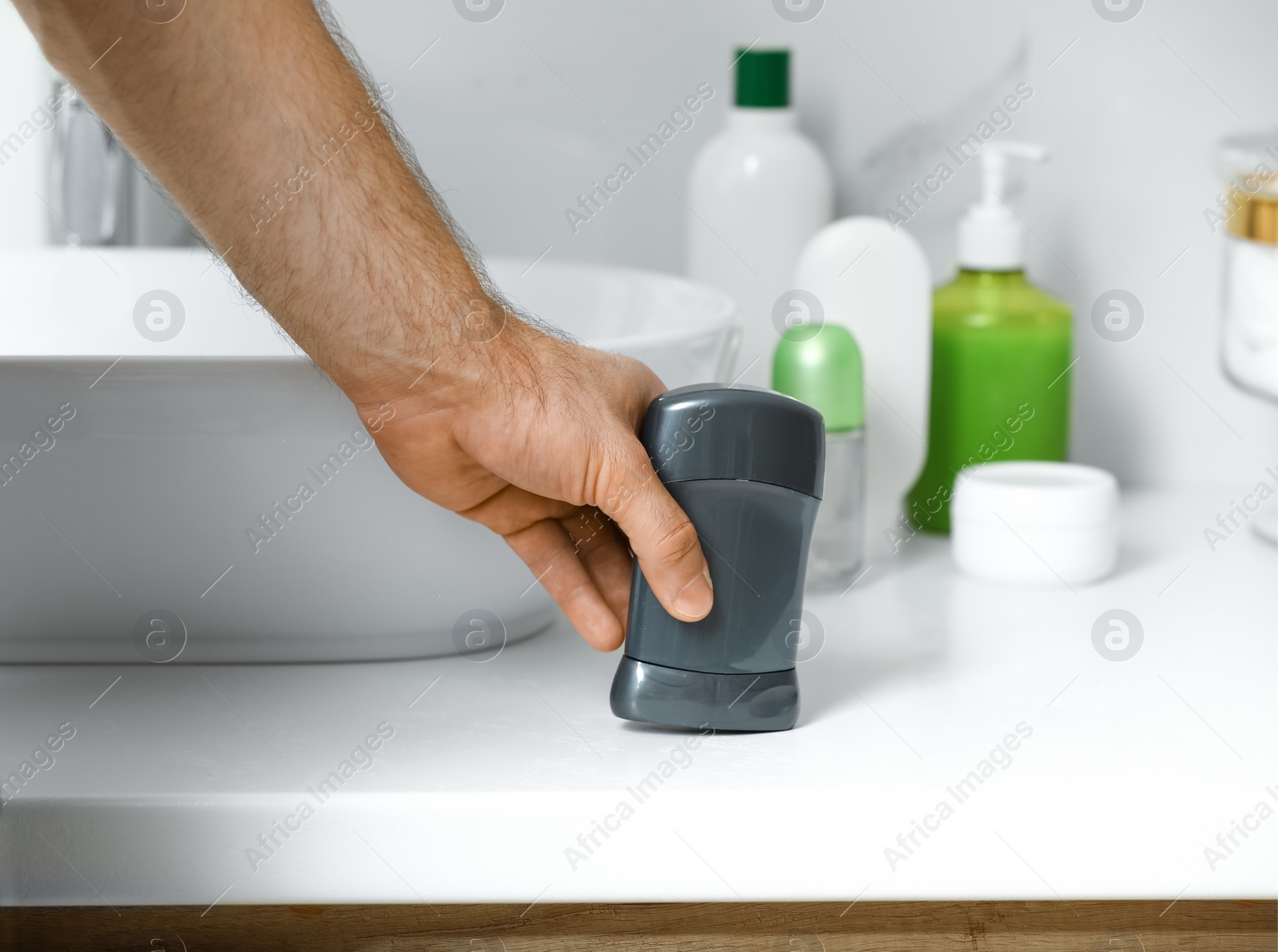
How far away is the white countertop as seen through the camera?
0.40m

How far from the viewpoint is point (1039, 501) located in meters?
0.63

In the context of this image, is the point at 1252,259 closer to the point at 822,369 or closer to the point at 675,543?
the point at 822,369

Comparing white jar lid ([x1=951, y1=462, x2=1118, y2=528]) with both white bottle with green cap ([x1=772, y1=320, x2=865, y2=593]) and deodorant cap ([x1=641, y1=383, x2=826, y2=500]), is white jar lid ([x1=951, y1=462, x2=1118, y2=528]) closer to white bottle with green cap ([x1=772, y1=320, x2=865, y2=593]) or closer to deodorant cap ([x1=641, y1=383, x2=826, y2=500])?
white bottle with green cap ([x1=772, y1=320, x2=865, y2=593])

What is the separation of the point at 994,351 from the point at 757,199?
0.57 feet

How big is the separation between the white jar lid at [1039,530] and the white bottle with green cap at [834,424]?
0.06 metres

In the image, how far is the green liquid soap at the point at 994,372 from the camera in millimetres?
724

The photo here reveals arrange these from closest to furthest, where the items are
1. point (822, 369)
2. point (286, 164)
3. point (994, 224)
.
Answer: point (286, 164)
point (822, 369)
point (994, 224)

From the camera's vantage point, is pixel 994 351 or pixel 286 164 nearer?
pixel 286 164

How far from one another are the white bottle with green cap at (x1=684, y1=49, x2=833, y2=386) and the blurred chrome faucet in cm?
33

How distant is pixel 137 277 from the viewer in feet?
2.42

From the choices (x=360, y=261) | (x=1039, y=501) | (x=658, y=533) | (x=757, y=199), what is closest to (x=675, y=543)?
(x=658, y=533)

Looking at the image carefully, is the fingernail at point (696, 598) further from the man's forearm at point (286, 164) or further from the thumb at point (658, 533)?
the man's forearm at point (286, 164)

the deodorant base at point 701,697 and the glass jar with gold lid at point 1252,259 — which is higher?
the glass jar with gold lid at point 1252,259

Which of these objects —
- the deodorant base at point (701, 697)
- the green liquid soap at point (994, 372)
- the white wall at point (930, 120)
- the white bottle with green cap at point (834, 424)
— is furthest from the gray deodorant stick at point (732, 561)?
the white wall at point (930, 120)
